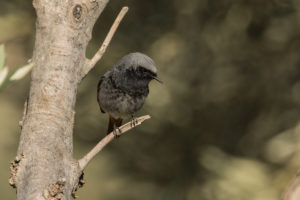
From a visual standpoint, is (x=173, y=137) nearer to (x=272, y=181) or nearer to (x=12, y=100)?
(x=272, y=181)

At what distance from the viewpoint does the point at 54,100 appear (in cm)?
248

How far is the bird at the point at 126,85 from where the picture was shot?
453 centimetres

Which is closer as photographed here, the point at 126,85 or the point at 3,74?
the point at 3,74

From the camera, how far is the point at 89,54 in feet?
18.3

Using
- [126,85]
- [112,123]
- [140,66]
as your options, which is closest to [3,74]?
[140,66]

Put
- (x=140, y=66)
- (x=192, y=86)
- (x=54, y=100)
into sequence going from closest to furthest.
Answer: (x=54, y=100) → (x=140, y=66) → (x=192, y=86)

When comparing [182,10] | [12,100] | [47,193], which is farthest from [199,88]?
[47,193]

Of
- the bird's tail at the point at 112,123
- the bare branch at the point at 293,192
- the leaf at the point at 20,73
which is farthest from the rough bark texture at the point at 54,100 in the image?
the bird's tail at the point at 112,123

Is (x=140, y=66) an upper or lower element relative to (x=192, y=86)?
lower

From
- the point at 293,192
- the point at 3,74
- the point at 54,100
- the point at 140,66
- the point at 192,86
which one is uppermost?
the point at 192,86

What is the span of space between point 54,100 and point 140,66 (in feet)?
6.77

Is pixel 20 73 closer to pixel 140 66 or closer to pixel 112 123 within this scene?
pixel 140 66

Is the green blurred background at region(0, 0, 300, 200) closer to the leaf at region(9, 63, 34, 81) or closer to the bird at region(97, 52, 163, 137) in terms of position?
the bird at region(97, 52, 163, 137)

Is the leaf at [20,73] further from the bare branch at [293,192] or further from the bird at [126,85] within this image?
the bird at [126,85]
